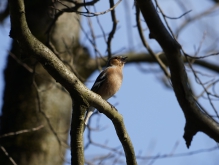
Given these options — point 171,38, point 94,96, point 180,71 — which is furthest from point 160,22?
point 94,96

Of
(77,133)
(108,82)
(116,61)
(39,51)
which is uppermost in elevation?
(116,61)

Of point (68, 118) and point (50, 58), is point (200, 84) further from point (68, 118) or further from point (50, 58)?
point (68, 118)

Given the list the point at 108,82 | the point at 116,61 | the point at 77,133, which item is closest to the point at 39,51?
the point at 77,133

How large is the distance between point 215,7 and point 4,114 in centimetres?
490

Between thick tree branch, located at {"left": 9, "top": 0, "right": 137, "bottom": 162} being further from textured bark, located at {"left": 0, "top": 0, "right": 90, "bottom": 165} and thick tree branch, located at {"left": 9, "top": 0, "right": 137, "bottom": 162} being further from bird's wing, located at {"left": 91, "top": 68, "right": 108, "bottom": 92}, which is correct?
textured bark, located at {"left": 0, "top": 0, "right": 90, "bottom": 165}

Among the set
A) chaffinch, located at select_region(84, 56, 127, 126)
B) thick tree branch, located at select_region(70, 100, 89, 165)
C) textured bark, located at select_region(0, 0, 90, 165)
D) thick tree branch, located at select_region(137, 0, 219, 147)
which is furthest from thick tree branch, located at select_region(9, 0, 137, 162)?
textured bark, located at select_region(0, 0, 90, 165)

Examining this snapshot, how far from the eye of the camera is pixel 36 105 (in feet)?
23.5

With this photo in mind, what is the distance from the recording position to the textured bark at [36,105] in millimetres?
7043

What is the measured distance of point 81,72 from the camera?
26.8ft

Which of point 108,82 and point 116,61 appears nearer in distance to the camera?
point 108,82

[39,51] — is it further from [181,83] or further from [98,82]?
[98,82]

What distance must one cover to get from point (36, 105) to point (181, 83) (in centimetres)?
293

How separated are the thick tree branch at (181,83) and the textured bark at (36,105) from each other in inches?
86.1

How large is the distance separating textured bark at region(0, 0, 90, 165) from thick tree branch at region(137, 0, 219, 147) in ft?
7.17
